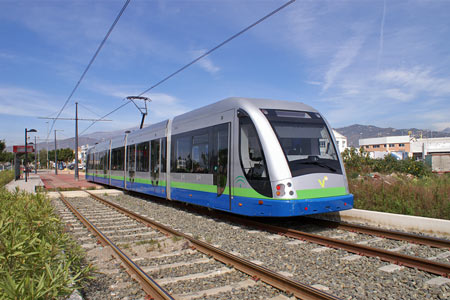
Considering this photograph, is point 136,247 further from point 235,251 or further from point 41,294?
point 41,294

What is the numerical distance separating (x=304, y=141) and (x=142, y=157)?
9077 mm

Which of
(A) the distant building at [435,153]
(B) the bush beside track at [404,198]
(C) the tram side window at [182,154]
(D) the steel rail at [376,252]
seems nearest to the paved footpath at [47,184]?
(C) the tram side window at [182,154]

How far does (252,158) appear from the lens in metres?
8.19

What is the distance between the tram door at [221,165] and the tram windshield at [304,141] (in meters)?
1.39

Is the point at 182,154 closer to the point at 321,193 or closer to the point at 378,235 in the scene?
the point at 321,193

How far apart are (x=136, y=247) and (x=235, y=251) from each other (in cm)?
202

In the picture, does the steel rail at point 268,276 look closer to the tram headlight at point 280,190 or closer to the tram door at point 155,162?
the tram headlight at point 280,190

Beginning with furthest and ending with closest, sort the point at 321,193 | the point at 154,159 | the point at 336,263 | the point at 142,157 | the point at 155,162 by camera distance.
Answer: the point at 142,157 < the point at 154,159 < the point at 155,162 < the point at 321,193 < the point at 336,263

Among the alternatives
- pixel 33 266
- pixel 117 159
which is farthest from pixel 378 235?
pixel 117 159

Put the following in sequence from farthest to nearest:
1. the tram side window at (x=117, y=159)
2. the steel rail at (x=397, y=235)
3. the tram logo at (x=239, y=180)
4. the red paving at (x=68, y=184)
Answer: the red paving at (x=68, y=184)
the tram side window at (x=117, y=159)
the tram logo at (x=239, y=180)
the steel rail at (x=397, y=235)

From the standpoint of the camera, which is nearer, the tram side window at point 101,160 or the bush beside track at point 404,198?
the bush beside track at point 404,198

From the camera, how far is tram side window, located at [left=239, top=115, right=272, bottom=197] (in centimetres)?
782

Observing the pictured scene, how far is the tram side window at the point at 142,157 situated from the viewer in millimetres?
14952

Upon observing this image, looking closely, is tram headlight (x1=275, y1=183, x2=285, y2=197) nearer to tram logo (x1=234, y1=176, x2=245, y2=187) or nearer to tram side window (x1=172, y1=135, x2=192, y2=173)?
tram logo (x1=234, y1=176, x2=245, y2=187)
